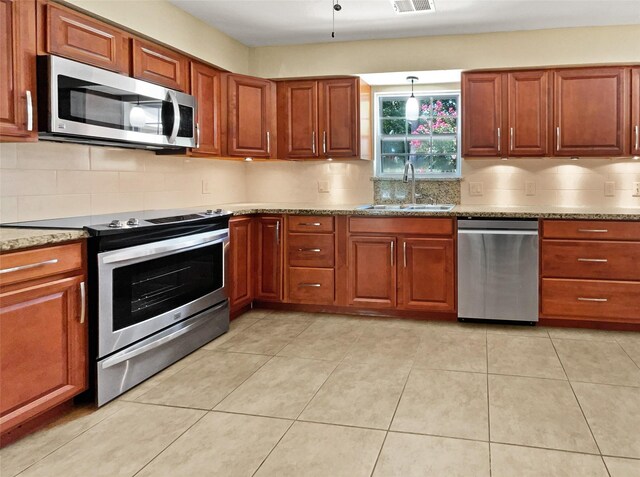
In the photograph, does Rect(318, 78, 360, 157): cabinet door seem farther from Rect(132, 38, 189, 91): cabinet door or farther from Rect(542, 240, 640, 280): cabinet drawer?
Rect(542, 240, 640, 280): cabinet drawer

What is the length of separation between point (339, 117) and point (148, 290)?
7.77 ft

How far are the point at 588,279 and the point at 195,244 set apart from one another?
2708 millimetres

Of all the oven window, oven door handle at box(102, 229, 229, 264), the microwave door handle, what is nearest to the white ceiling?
the microwave door handle

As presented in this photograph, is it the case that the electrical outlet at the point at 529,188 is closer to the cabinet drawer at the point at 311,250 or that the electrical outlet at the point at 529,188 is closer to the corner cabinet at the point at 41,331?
the cabinet drawer at the point at 311,250

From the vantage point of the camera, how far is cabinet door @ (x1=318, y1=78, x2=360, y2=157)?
4.49 metres

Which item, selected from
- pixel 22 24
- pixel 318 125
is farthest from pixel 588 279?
pixel 22 24

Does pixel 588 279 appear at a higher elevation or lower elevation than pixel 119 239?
lower

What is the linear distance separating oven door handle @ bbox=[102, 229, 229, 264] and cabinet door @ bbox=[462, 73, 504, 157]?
2.07 metres

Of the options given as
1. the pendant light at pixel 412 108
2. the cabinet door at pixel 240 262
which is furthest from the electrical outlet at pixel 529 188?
the cabinet door at pixel 240 262

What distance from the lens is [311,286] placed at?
4332mm

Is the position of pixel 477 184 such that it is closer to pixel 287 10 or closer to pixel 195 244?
pixel 287 10

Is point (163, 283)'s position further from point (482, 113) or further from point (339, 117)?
point (482, 113)

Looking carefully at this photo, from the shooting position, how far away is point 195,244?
10.8 feet

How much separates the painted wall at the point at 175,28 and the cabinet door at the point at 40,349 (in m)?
1.54
